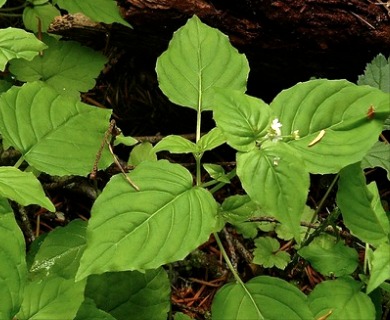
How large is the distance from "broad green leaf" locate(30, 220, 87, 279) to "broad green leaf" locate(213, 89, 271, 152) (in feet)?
2.41

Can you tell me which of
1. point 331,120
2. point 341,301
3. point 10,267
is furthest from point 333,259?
point 10,267

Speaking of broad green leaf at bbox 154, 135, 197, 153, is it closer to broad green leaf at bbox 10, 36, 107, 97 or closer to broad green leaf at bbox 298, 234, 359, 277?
broad green leaf at bbox 298, 234, 359, 277

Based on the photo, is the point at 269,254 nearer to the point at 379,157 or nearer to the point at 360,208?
the point at 379,157

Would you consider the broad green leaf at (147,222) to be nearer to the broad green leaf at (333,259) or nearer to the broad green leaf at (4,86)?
the broad green leaf at (333,259)

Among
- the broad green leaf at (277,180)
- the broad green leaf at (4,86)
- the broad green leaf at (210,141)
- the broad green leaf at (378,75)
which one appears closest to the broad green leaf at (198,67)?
the broad green leaf at (210,141)

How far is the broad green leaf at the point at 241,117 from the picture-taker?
1.60 m

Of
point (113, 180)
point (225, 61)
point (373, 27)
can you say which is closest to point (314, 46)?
point (373, 27)

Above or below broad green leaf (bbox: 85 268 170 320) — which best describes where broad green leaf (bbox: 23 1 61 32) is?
above

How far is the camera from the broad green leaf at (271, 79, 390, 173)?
5.33ft

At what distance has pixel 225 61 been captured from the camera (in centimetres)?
201

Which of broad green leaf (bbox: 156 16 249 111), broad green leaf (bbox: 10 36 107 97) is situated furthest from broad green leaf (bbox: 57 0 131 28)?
broad green leaf (bbox: 156 16 249 111)

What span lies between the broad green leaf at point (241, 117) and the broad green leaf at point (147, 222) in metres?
0.22

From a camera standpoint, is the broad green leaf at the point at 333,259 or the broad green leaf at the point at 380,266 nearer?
the broad green leaf at the point at 380,266

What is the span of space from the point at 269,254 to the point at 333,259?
1.82 feet
